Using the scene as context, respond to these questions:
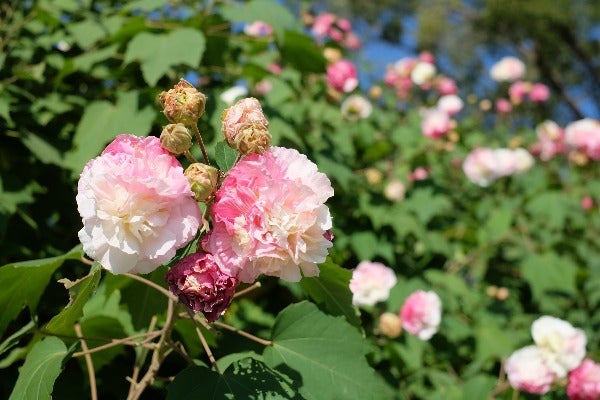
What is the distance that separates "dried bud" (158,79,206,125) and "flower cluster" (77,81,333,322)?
0.13 feet

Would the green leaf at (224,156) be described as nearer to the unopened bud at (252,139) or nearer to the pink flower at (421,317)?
the unopened bud at (252,139)

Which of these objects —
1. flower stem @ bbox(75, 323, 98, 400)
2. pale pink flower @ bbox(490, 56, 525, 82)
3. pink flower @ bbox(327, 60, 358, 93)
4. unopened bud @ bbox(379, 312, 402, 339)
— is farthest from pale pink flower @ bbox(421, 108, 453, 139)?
flower stem @ bbox(75, 323, 98, 400)

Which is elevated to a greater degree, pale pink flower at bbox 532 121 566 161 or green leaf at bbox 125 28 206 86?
green leaf at bbox 125 28 206 86

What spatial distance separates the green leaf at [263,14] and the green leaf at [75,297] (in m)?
1.14

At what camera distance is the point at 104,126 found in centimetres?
194

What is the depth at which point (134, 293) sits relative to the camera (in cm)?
135

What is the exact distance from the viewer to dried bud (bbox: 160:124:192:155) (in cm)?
98

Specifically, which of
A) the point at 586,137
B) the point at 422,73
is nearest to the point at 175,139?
the point at 422,73

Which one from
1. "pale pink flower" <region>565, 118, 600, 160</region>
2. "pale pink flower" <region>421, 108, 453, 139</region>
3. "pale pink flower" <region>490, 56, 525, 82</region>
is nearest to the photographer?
"pale pink flower" <region>421, 108, 453, 139</region>

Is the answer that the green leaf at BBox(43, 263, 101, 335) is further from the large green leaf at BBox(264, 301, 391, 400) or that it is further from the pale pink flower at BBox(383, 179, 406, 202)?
the pale pink flower at BBox(383, 179, 406, 202)

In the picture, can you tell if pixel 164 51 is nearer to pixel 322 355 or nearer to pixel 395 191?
pixel 322 355

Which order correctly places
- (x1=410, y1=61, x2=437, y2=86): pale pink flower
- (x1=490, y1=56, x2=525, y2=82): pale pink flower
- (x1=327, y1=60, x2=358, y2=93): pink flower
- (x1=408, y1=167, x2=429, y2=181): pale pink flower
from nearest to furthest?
(x1=327, y1=60, x2=358, y2=93): pink flower, (x1=408, y1=167, x2=429, y2=181): pale pink flower, (x1=410, y1=61, x2=437, y2=86): pale pink flower, (x1=490, y1=56, x2=525, y2=82): pale pink flower

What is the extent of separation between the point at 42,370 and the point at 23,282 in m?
0.21

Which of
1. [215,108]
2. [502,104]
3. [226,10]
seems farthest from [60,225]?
[502,104]
